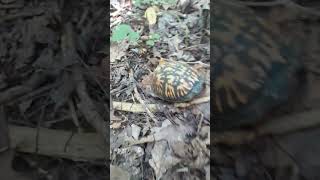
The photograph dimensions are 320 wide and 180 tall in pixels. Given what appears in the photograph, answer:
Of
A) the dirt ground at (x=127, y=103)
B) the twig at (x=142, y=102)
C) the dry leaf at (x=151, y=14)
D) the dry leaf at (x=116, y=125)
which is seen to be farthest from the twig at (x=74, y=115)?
the dry leaf at (x=151, y=14)

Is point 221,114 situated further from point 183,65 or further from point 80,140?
point 80,140

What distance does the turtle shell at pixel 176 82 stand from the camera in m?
2.19

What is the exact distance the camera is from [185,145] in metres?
2.23

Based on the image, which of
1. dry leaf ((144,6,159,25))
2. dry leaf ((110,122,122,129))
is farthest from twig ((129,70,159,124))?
dry leaf ((144,6,159,25))

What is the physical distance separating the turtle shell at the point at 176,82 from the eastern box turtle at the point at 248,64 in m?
0.09

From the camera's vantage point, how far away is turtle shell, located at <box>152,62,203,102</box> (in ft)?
7.18

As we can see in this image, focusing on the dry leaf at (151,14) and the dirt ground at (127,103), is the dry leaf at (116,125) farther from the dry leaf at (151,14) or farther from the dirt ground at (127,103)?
the dry leaf at (151,14)

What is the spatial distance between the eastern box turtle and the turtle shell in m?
0.09

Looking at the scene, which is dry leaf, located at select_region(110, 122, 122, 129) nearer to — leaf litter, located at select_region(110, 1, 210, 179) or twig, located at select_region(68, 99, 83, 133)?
leaf litter, located at select_region(110, 1, 210, 179)

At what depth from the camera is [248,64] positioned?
7.30ft

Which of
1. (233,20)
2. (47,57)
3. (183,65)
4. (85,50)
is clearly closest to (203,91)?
(183,65)

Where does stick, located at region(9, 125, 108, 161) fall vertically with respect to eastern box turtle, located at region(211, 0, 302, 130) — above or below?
below

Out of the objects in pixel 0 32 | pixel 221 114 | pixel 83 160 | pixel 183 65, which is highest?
pixel 0 32

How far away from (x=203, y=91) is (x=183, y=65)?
0.13 m
